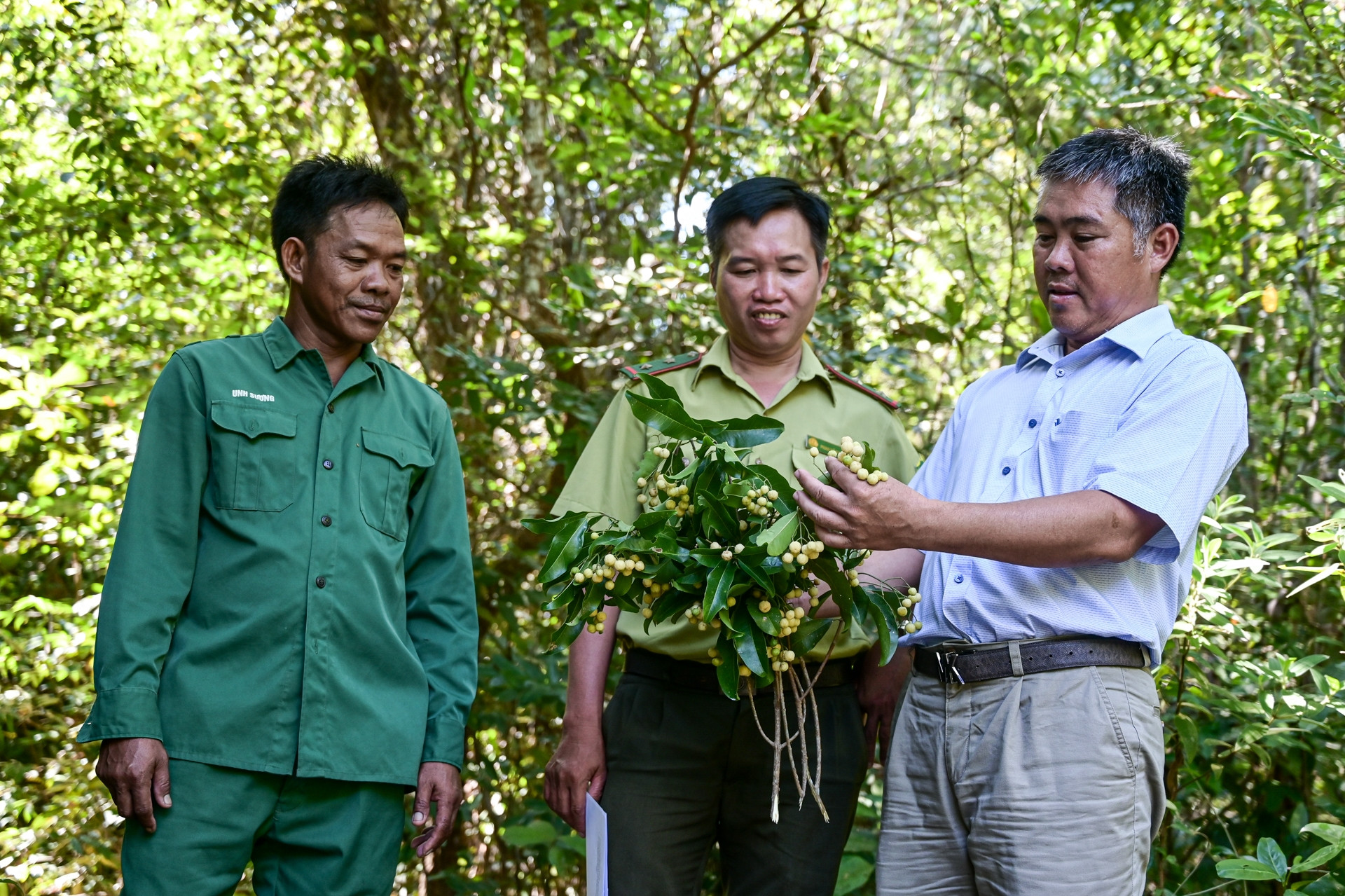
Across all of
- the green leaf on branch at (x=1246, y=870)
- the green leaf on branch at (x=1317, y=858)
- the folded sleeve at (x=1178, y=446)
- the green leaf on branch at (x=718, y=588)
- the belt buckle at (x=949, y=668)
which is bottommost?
the green leaf on branch at (x=1246, y=870)

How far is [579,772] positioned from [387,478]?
73cm

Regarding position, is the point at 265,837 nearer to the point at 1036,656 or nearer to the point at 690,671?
the point at 690,671

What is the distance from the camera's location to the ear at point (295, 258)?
2250mm

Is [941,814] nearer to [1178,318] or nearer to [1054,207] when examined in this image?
[1054,207]

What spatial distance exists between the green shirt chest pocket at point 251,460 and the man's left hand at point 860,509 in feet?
3.32

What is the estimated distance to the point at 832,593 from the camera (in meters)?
1.80

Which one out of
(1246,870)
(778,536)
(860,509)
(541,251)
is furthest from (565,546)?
(541,251)

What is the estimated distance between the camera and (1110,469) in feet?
5.68

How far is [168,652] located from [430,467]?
2.03 ft

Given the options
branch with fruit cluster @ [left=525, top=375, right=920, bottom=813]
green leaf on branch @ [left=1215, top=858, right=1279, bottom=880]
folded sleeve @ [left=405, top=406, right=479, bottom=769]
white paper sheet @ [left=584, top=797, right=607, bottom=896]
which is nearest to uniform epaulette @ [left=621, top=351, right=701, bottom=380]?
folded sleeve @ [left=405, top=406, right=479, bottom=769]

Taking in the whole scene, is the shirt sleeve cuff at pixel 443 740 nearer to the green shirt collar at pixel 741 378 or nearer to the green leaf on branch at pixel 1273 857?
the green shirt collar at pixel 741 378

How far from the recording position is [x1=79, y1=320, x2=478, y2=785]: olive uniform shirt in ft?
6.33

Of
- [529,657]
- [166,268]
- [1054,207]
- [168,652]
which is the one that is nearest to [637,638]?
[168,652]

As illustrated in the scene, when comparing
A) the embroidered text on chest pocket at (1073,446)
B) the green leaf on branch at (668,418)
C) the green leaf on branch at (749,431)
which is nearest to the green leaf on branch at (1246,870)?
the embroidered text on chest pocket at (1073,446)
